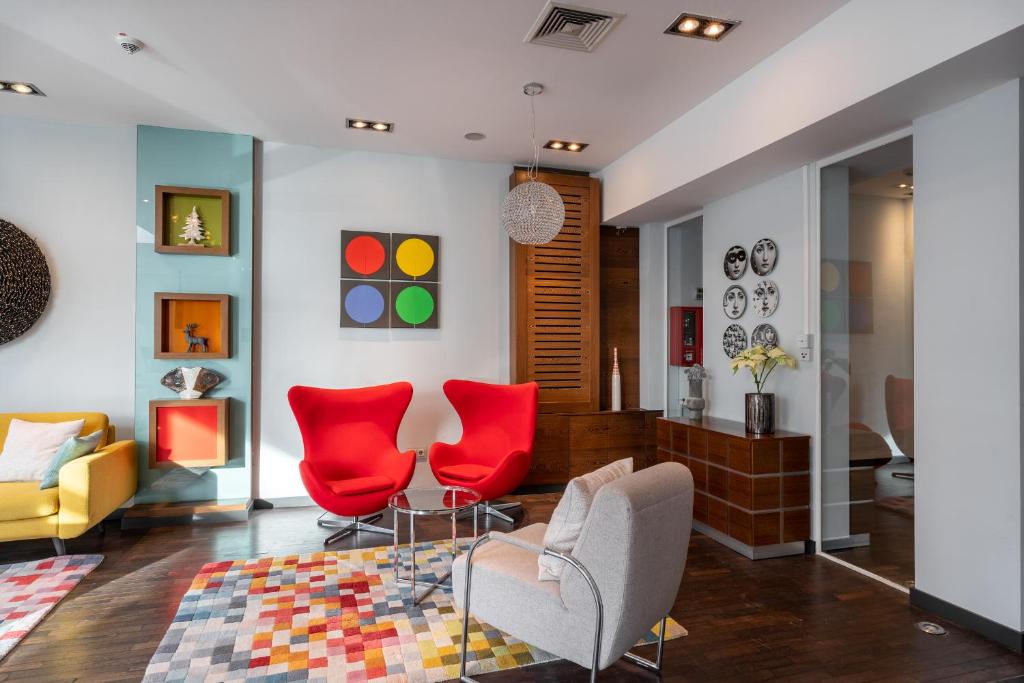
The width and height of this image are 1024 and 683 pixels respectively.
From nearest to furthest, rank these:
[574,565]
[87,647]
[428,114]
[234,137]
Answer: [574,565] → [87,647] → [428,114] → [234,137]

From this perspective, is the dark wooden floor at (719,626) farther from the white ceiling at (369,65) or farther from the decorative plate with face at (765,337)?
the white ceiling at (369,65)

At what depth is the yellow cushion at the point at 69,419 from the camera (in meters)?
4.26

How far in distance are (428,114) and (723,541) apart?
12.4 feet

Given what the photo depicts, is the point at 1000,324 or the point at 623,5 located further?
the point at 623,5

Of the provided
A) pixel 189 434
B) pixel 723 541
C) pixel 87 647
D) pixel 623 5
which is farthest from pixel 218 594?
pixel 623 5

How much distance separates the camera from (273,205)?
16.9ft

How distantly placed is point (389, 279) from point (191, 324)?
167 cm

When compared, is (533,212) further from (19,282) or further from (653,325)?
(19,282)

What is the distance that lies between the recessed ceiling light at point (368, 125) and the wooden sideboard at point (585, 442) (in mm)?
2794

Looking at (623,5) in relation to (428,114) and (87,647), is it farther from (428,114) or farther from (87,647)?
(87,647)

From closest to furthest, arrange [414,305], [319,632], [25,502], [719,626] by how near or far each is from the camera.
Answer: [319,632]
[719,626]
[25,502]
[414,305]

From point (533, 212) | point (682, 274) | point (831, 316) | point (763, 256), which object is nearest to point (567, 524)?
point (533, 212)

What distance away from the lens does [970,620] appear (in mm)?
2861

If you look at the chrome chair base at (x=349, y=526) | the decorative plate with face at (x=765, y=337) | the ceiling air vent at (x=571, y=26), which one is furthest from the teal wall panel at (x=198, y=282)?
the decorative plate with face at (x=765, y=337)
